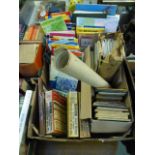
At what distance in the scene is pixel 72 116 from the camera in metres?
1.06

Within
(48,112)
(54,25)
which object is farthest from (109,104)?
(54,25)

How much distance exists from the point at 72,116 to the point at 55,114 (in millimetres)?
79

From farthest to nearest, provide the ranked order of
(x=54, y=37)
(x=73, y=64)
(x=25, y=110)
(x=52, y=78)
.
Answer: (x=54, y=37), (x=52, y=78), (x=25, y=110), (x=73, y=64)

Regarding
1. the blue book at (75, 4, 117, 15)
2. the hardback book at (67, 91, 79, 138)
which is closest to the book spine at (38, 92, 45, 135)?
the hardback book at (67, 91, 79, 138)

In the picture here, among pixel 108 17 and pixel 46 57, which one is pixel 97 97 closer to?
pixel 46 57

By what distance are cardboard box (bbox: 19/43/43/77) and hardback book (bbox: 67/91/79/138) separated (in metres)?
0.31

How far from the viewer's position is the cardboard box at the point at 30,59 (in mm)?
1272

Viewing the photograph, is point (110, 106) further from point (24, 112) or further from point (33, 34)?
point (33, 34)

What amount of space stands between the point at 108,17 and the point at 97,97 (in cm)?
65

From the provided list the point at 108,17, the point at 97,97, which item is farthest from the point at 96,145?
the point at 108,17

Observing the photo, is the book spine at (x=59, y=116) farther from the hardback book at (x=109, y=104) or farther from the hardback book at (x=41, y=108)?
the hardback book at (x=109, y=104)

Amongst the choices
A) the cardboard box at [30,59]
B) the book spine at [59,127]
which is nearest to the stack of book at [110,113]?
the book spine at [59,127]

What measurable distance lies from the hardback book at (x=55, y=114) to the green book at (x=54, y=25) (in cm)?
54

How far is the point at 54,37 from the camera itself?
4.67 ft
